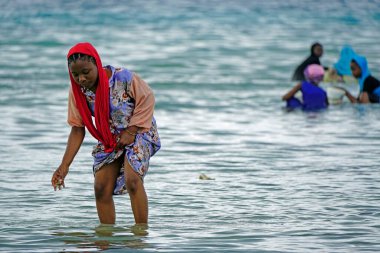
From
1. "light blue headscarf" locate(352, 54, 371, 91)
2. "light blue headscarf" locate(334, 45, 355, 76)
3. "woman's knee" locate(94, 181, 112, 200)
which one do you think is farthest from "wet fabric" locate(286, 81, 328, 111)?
"woman's knee" locate(94, 181, 112, 200)

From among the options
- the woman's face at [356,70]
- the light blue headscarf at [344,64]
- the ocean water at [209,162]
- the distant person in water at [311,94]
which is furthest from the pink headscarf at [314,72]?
the light blue headscarf at [344,64]

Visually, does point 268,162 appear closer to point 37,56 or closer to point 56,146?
point 56,146

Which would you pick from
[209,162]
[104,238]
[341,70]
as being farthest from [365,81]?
[104,238]

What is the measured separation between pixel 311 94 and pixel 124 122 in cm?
840

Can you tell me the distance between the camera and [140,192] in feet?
23.9

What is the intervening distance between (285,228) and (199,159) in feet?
11.3

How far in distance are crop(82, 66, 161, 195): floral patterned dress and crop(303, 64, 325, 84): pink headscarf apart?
818cm

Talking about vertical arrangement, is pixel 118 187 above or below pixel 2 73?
above

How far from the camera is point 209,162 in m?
11.0

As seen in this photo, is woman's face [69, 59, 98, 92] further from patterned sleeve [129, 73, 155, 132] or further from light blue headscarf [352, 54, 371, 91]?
light blue headscarf [352, 54, 371, 91]

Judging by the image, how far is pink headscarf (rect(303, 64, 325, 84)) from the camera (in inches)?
599

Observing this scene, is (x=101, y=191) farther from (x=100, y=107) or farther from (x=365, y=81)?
(x=365, y=81)

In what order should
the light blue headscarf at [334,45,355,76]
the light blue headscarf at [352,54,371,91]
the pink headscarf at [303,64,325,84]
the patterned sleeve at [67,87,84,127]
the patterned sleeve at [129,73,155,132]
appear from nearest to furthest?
1. the patterned sleeve at [129,73,155,132]
2. the patterned sleeve at [67,87,84,127]
3. the pink headscarf at [303,64,325,84]
4. the light blue headscarf at [352,54,371,91]
5. the light blue headscarf at [334,45,355,76]

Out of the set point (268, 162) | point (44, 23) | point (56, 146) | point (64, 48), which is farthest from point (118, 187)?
point (44, 23)
